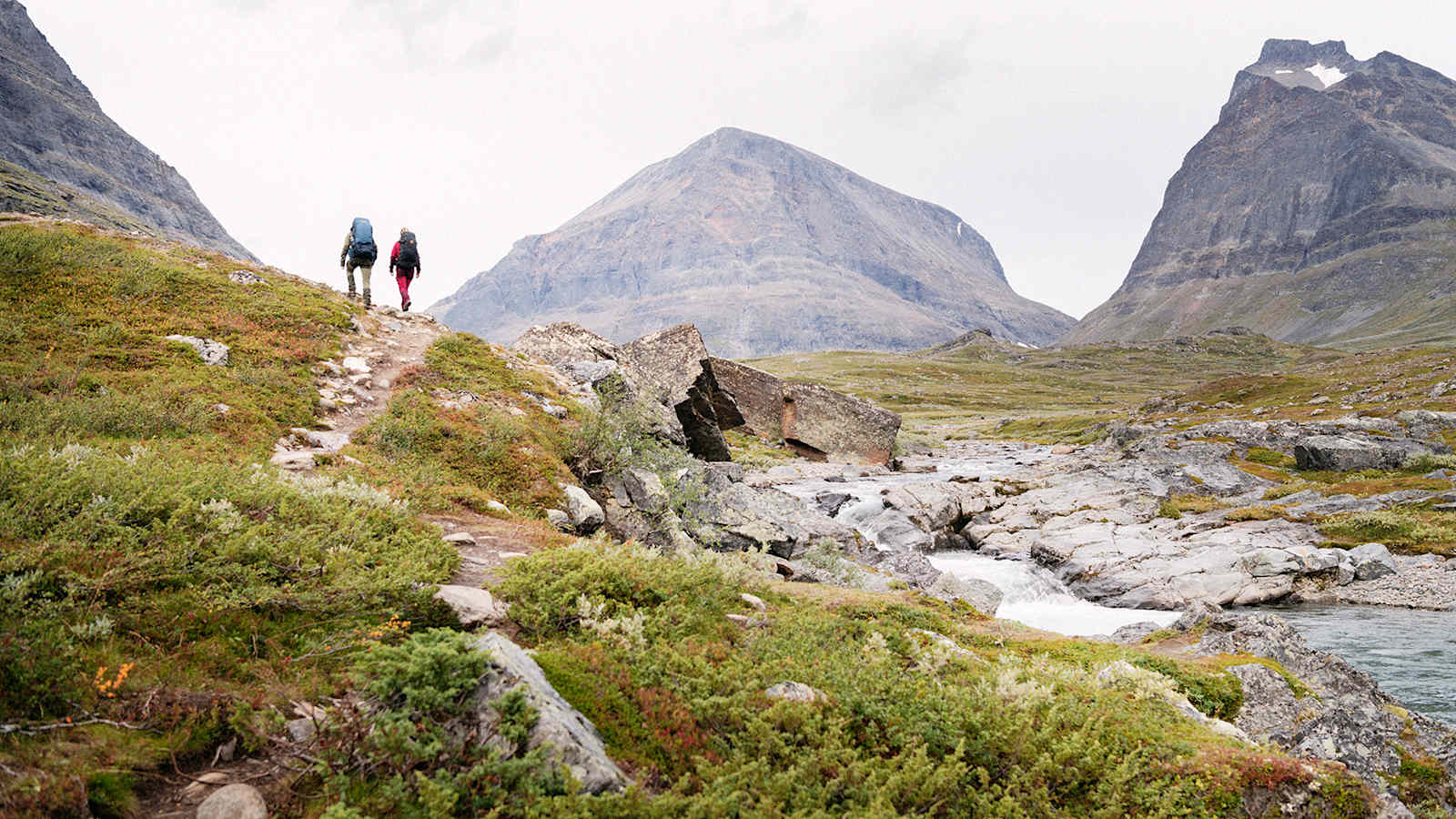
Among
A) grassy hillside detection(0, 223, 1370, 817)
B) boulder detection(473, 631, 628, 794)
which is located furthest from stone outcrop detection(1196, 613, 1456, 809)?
boulder detection(473, 631, 628, 794)

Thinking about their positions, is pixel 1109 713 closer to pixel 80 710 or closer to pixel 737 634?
pixel 737 634

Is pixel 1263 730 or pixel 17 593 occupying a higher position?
pixel 17 593

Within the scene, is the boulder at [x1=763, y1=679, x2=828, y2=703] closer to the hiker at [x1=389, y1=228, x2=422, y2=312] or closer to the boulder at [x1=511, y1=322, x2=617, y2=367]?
the boulder at [x1=511, y1=322, x2=617, y2=367]

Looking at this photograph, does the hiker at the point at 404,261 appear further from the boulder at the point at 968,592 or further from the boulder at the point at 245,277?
the boulder at the point at 968,592

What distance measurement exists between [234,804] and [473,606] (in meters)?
3.34

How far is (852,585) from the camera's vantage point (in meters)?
19.4

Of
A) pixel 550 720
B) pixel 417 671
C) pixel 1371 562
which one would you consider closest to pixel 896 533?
pixel 1371 562

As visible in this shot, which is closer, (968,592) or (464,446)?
(464,446)

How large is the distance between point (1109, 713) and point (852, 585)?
11.2 m

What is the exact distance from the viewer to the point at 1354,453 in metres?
49.9

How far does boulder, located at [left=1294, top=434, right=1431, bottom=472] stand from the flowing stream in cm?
3225

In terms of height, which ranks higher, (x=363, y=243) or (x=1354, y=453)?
(x=363, y=243)

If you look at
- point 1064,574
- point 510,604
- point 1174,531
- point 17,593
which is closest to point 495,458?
Result: point 510,604

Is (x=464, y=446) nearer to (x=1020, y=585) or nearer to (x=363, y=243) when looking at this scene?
(x=363, y=243)
